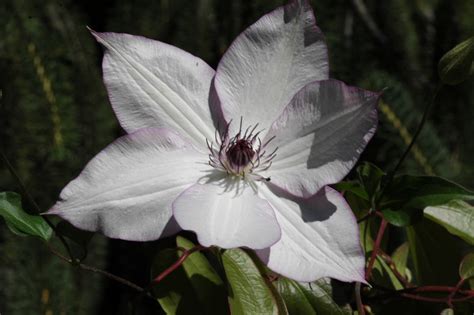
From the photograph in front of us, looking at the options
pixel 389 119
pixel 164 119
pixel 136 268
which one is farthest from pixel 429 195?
pixel 136 268

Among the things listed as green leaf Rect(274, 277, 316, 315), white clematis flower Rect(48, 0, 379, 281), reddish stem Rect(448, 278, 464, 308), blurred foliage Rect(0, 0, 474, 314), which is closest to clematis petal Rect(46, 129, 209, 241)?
white clematis flower Rect(48, 0, 379, 281)

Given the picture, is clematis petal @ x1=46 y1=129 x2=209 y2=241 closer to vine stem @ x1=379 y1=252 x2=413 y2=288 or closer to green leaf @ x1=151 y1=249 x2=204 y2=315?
green leaf @ x1=151 y1=249 x2=204 y2=315

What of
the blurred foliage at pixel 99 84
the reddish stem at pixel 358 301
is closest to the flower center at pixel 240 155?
the reddish stem at pixel 358 301

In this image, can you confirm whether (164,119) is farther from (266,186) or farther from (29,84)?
(29,84)

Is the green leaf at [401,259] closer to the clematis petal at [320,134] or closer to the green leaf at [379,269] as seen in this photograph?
the green leaf at [379,269]

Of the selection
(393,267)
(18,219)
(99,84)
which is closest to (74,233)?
(18,219)

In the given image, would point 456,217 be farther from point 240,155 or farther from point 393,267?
point 240,155
